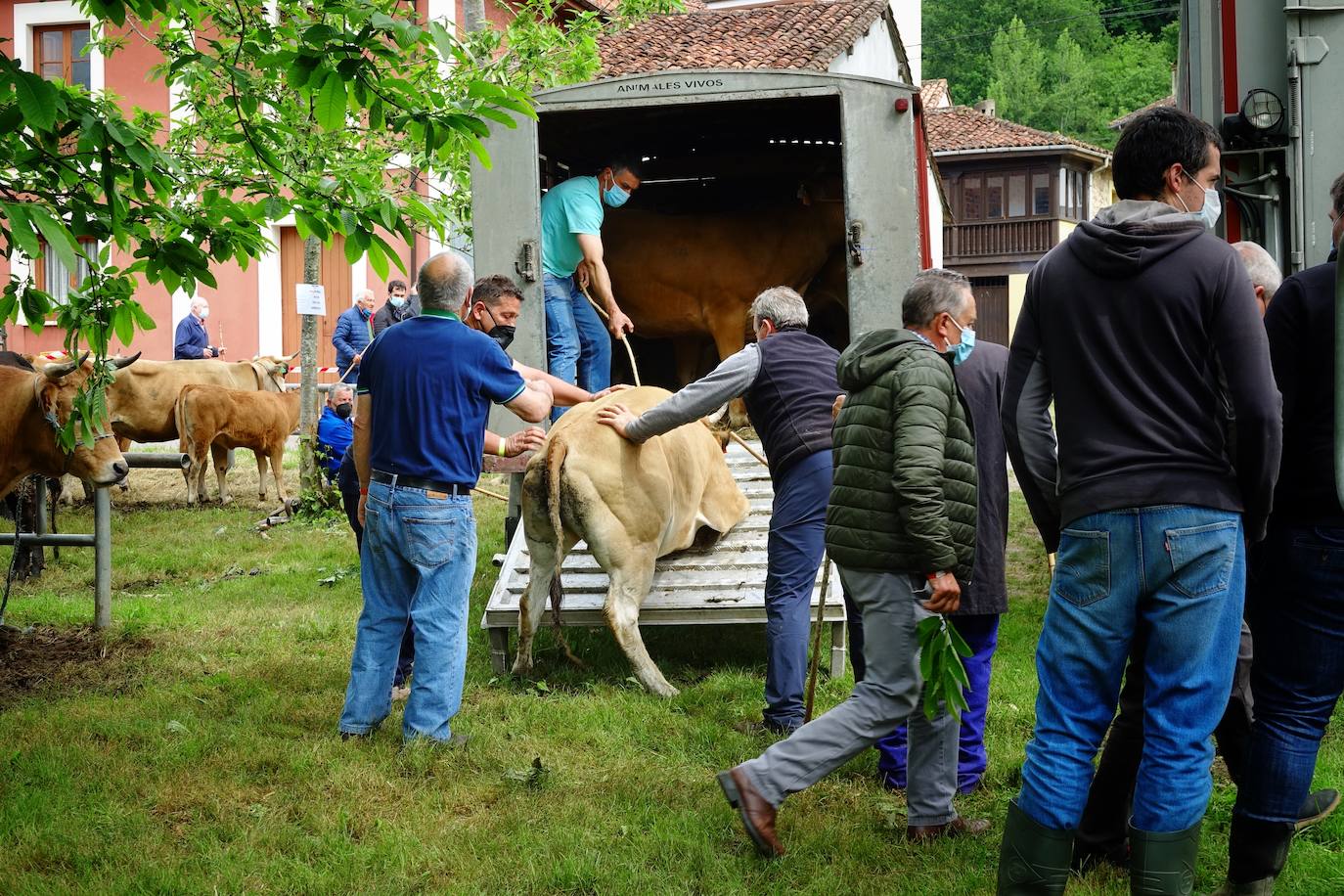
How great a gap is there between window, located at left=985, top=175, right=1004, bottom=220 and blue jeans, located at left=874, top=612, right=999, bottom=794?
3899cm

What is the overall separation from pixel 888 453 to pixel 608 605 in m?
2.36

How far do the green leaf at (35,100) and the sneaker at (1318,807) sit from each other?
4254mm

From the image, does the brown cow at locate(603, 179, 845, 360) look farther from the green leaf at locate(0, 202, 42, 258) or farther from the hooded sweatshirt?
the green leaf at locate(0, 202, 42, 258)

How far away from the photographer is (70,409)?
652 centimetres

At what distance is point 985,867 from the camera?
3805mm

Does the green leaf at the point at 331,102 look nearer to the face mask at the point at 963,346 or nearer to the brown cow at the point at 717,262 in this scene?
the face mask at the point at 963,346

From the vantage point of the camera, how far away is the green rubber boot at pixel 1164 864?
2.99m

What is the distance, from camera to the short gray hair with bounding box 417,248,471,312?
16.8ft

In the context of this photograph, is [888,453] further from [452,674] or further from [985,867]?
[452,674]

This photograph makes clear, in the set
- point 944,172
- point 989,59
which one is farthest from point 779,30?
point 989,59

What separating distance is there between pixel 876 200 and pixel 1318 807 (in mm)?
4121

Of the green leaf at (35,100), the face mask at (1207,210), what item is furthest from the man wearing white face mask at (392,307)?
the face mask at (1207,210)

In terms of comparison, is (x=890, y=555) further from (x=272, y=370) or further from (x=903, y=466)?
(x=272, y=370)

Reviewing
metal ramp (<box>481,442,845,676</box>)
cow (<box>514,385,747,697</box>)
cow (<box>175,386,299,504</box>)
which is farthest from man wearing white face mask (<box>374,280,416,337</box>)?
cow (<box>514,385,747,697</box>)
